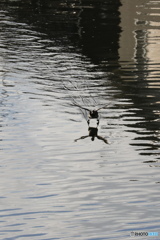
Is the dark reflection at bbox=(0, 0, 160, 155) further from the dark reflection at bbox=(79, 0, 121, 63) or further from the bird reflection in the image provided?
the bird reflection

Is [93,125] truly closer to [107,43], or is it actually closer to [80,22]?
[107,43]

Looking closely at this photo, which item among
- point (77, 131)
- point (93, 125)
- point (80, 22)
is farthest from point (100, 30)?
point (77, 131)

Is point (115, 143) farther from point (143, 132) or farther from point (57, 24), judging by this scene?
point (57, 24)

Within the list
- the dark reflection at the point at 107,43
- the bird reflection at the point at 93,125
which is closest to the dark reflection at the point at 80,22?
the dark reflection at the point at 107,43

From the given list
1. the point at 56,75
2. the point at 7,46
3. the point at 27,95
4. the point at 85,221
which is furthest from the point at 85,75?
the point at 85,221

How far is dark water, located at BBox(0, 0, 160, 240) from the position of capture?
8891 millimetres

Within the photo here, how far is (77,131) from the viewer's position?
11.8m

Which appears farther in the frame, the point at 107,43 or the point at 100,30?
the point at 100,30

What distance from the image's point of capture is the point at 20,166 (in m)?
10.4

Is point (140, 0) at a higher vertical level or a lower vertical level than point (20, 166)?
lower

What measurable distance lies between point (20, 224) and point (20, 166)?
175cm

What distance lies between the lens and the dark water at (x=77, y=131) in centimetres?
889

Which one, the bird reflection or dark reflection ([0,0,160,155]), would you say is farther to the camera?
dark reflection ([0,0,160,155])

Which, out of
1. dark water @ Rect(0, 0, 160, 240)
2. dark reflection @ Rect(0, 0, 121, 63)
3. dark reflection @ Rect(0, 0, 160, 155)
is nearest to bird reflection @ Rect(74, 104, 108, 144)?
dark water @ Rect(0, 0, 160, 240)
